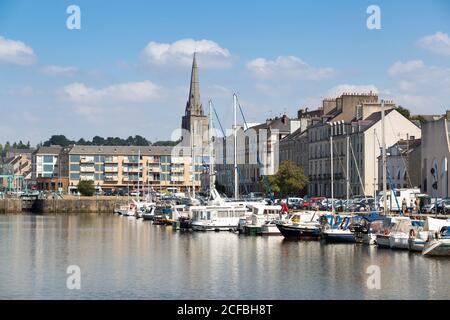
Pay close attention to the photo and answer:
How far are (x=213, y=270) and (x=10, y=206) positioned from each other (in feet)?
412

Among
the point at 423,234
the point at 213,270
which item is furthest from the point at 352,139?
the point at 213,270

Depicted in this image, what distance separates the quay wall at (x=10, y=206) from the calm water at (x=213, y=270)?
9469 centimetres

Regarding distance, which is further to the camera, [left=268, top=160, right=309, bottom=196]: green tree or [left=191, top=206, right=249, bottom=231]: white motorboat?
[left=268, top=160, right=309, bottom=196]: green tree

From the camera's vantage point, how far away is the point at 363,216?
77062 millimetres

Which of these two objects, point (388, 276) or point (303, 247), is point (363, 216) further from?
point (388, 276)

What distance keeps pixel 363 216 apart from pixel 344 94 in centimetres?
5580

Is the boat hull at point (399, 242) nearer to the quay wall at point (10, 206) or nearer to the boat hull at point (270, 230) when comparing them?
the boat hull at point (270, 230)

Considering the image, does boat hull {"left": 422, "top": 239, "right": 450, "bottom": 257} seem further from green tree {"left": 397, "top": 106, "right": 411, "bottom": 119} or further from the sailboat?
green tree {"left": 397, "top": 106, "right": 411, "bottom": 119}

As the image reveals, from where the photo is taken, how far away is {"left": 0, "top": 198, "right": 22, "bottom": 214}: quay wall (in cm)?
17512

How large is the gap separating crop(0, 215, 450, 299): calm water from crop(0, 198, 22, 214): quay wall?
311 ft

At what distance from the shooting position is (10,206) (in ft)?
579
